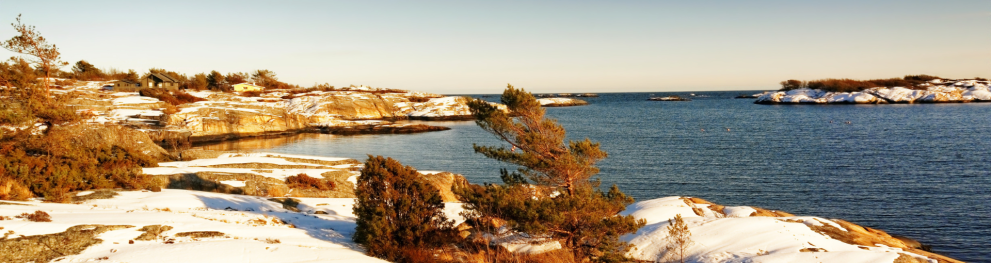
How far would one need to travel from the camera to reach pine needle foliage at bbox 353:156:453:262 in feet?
56.6

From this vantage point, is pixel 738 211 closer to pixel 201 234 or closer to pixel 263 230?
pixel 263 230

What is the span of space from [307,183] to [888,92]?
604 feet

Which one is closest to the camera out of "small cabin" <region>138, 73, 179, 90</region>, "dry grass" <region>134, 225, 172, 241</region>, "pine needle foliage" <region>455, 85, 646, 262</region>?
"dry grass" <region>134, 225, 172, 241</region>

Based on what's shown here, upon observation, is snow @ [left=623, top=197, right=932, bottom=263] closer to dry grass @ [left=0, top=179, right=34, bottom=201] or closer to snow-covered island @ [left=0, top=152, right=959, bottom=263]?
snow-covered island @ [left=0, top=152, right=959, bottom=263]

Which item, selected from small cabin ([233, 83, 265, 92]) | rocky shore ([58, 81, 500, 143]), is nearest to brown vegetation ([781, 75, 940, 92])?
rocky shore ([58, 81, 500, 143])

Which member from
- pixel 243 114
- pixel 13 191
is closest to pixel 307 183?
pixel 13 191

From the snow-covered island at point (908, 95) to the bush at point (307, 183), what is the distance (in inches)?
6759

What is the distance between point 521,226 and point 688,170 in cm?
3133

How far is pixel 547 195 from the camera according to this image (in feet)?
69.6

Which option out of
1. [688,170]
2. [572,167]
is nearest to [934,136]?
[688,170]

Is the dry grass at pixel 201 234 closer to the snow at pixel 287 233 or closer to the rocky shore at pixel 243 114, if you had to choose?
the snow at pixel 287 233

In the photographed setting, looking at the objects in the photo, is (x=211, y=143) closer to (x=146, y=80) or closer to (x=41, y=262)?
(x=146, y=80)

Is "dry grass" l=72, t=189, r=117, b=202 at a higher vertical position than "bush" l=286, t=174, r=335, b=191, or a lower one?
higher

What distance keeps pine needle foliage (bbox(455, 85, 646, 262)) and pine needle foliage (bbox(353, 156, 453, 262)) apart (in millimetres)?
1441
